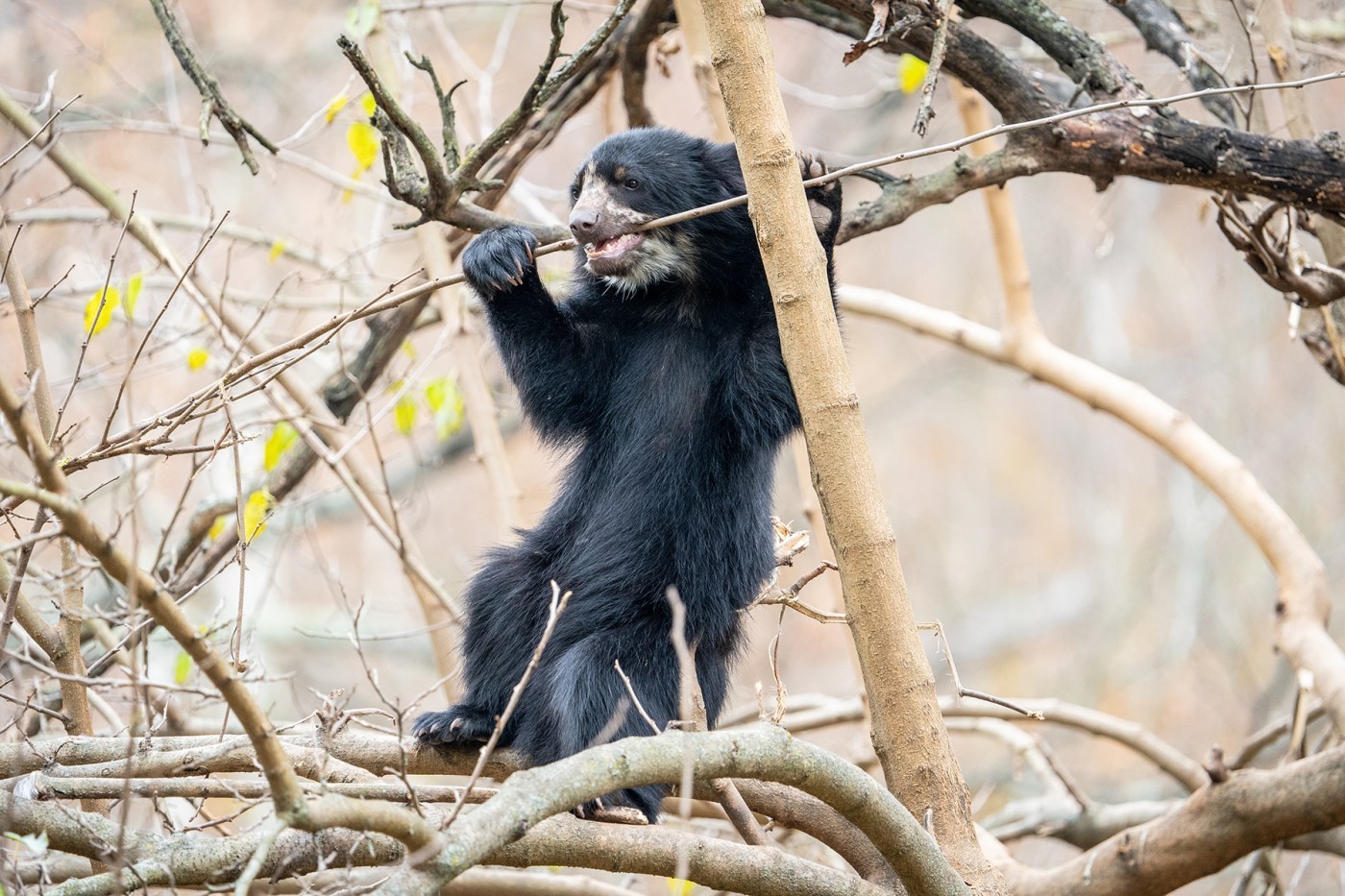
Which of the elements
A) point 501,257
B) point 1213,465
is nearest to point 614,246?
point 501,257

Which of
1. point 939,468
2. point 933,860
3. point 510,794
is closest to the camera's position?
point 510,794

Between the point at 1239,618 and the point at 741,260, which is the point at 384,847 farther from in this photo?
the point at 1239,618

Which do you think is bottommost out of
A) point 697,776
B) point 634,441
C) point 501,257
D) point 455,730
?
point 697,776

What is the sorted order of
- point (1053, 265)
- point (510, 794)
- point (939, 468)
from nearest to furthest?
point (510, 794)
point (1053, 265)
point (939, 468)

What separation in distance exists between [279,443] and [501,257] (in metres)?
1.86

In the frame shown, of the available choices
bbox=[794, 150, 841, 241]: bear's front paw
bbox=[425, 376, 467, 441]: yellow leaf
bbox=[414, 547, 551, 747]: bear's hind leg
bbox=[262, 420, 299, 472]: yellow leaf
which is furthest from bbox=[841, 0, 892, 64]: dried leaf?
bbox=[262, 420, 299, 472]: yellow leaf

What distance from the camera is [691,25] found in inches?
206

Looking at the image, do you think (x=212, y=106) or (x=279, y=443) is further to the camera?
(x=279, y=443)

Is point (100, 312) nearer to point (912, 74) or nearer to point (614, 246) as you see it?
point (614, 246)

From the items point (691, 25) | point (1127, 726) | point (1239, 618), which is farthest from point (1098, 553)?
point (691, 25)

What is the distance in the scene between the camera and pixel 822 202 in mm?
3711

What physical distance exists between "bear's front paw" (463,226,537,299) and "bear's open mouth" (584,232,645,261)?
1.21 ft

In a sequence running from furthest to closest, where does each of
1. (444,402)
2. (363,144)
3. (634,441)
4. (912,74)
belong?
(444,402)
(912,74)
(363,144)
(634,441)

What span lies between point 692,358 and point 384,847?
2021mm
